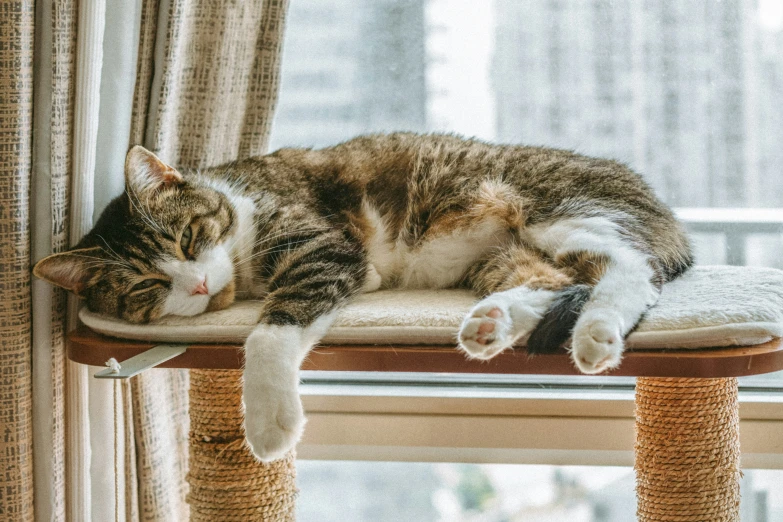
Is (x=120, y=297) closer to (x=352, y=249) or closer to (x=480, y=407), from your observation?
(x=352, y=249)

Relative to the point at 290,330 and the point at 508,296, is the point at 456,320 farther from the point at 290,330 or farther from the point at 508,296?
the point at 290,330

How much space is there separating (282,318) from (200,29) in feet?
2.55

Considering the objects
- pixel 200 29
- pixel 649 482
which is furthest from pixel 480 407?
pixel 200 29

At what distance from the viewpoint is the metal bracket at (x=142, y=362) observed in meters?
0.93

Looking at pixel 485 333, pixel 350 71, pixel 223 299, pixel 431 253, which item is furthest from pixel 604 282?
pixel 350 71

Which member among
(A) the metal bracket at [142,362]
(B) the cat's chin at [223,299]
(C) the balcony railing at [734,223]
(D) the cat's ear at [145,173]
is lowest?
(A) the metal bracket at [142,362]

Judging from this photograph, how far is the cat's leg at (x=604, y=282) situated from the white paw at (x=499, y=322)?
74mm

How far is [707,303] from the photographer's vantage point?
1.04 m

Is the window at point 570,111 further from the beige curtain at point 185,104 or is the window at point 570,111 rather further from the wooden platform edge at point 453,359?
the wooden platform edge at point 453,359

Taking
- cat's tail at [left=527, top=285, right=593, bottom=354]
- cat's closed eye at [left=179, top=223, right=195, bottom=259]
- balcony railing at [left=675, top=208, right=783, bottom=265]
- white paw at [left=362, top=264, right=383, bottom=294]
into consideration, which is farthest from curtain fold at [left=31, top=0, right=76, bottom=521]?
balcony railing at [left=675, top=208, right=783, bottom=265]

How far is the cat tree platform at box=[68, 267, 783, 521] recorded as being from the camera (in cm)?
97

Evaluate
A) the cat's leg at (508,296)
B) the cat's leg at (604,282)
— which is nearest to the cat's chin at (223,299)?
the cat's leg at (508,296)

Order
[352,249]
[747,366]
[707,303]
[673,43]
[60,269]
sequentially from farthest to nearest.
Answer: [673,43] → [352,249] → [60,269] → [707,303] → [747,366]

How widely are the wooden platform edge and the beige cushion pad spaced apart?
2 cm
